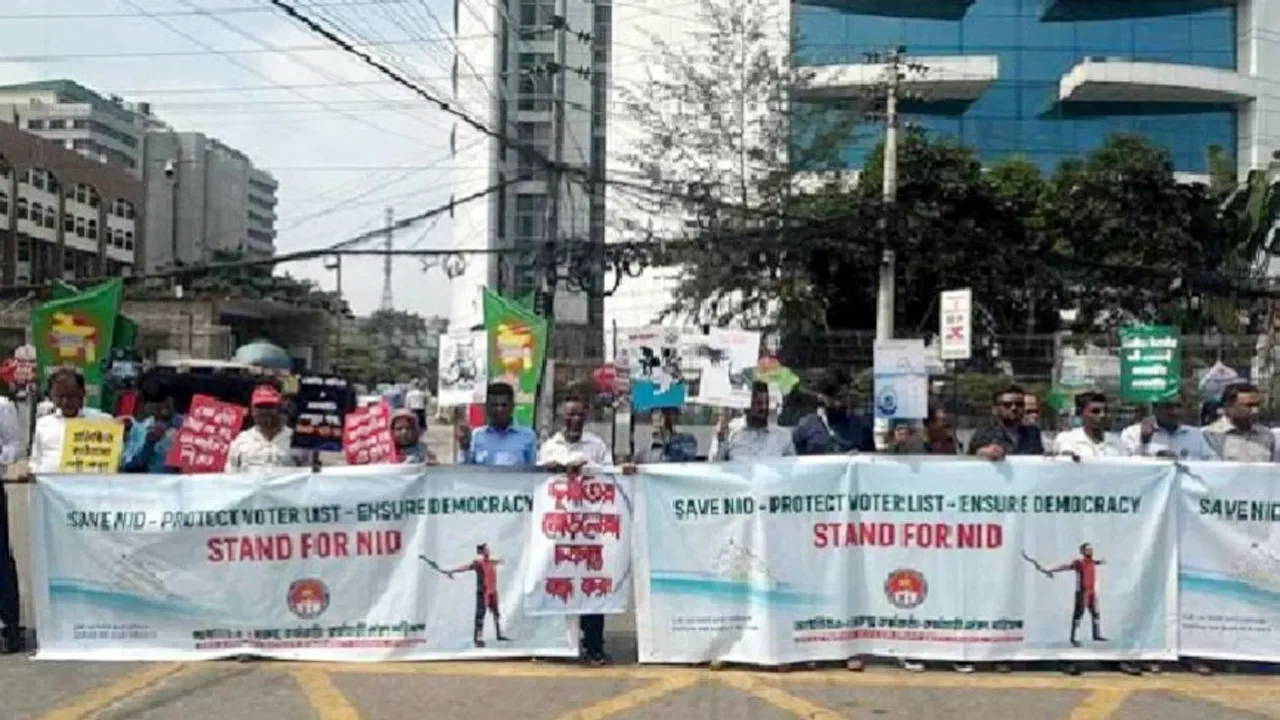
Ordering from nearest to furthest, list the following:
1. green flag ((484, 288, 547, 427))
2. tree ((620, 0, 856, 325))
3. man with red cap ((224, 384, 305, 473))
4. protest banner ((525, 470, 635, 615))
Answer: protest banner ((525, 470, 635, 615)) → man with red cap ((224, 384, 305, 473)) → green flag ((484, 288, 547, 427)) → tree ((620, 0, 856, 325))

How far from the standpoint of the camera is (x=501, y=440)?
966 cm

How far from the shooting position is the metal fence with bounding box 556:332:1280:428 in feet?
70.2

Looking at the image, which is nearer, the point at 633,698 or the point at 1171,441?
the point at 633,698

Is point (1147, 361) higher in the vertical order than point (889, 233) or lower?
lower

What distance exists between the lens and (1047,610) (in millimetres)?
8992

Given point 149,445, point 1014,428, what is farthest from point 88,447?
point 1014,428

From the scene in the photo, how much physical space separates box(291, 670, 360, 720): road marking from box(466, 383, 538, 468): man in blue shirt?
1.67m

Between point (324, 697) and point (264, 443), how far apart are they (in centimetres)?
201

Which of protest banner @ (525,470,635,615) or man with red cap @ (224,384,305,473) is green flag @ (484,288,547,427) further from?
protest banner @ (525,470,635,615)

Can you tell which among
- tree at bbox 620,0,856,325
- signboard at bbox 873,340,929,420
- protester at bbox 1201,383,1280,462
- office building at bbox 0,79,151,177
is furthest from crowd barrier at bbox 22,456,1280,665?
office building at bbox 0,79,151,177

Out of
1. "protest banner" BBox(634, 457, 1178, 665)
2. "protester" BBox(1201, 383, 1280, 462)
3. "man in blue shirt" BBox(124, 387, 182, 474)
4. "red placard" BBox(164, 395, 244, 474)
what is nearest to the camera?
"protest banner" BBox(634, 457, 1178, 665)

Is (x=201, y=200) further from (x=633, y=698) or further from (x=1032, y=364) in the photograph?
(x=633, y=698)

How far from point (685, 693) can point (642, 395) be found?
794 cm

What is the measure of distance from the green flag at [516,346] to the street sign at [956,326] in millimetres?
6546
